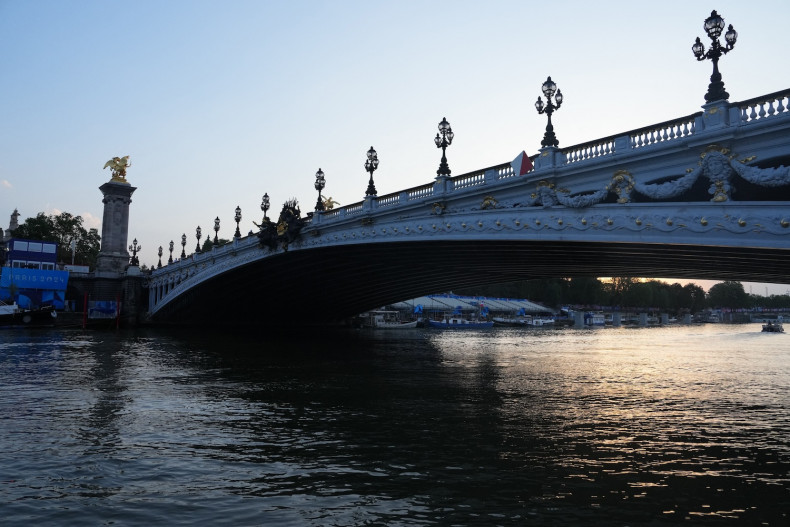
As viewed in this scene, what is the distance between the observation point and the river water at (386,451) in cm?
786

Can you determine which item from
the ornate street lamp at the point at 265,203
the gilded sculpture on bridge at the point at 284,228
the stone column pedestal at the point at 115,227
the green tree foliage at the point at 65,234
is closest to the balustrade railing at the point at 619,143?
the gilded sculpture on bridge at the point at 284,228

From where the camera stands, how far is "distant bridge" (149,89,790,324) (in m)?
18.7

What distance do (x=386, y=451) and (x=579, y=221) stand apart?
15408 millimetres

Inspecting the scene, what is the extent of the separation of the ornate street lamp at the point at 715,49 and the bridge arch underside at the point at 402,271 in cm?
536

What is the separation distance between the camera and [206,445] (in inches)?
448

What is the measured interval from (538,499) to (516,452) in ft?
9.01

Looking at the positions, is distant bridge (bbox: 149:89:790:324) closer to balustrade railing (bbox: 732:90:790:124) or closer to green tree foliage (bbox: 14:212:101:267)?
balustrade railing (bbox: 732:90:790:124)

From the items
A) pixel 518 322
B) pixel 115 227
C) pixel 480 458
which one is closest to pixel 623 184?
pixel 480 458

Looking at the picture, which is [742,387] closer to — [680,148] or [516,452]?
[680,148]

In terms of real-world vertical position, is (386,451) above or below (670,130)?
below

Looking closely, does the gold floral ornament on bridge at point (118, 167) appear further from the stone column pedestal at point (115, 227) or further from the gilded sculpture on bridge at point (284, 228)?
the gilded sculpture on bridge at point (284, 228)

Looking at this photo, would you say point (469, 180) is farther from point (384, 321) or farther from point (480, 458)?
point (384, 321)

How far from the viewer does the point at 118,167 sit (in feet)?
271

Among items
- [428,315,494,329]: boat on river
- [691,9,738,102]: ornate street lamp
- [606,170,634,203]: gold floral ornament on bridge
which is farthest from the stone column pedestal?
[691,9,738,102]: ornate street lamp
